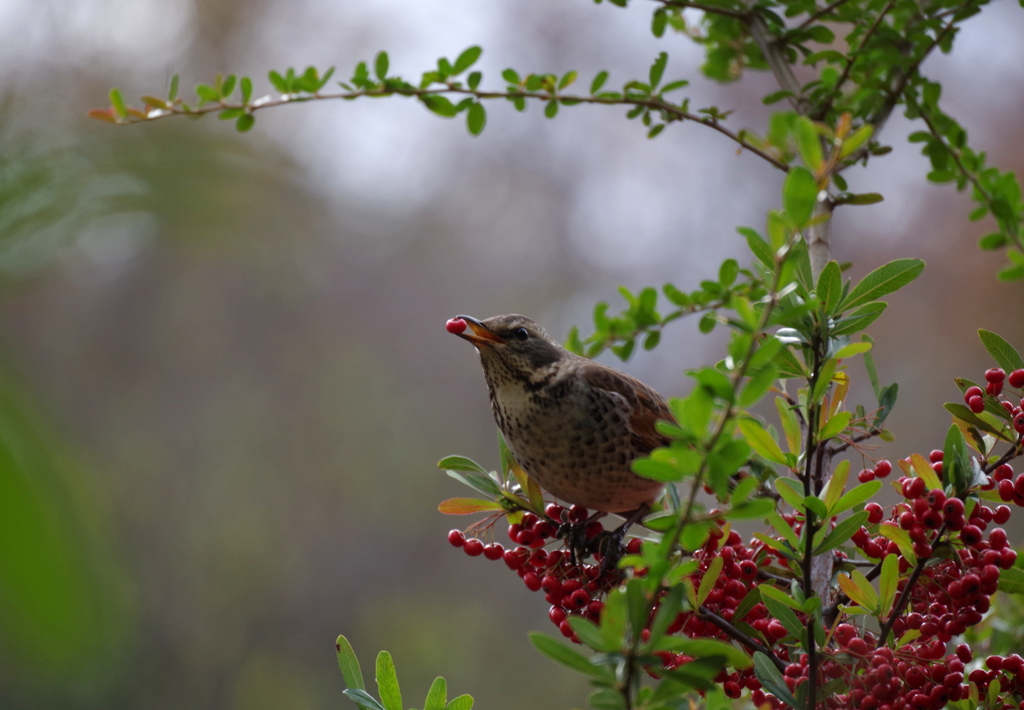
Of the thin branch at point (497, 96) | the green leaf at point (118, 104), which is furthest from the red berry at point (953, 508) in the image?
the green leaf at point (118, 104)

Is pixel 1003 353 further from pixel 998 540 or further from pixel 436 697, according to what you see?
pixel 436 697

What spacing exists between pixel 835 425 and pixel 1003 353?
20 centimetres

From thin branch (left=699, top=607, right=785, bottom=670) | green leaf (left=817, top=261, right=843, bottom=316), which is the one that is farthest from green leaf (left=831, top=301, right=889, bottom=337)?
thin branch (left=699, top=607, right=785, bottom=670)

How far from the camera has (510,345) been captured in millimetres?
1156

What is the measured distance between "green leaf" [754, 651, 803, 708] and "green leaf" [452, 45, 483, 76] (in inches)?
28.5

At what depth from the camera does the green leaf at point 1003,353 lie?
0.60 metres

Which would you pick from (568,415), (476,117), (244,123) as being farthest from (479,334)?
(244,123)

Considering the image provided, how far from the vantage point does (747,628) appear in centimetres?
61

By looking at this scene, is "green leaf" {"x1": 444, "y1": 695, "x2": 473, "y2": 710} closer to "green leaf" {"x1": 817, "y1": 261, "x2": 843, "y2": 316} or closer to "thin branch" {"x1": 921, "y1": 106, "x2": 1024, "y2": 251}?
"green leaf" {"x1": 817, "y1": 261, "x2": 843, "y2": 316}

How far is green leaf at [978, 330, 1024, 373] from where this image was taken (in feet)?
1.98

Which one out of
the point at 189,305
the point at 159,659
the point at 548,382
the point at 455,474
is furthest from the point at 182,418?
the point at 455,474

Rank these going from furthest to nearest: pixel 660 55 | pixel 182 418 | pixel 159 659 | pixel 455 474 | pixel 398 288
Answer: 1. pixel 398 288
2. pixel 182 418
3. pixel 159 659
4. pixel 660 55
5. pixel 455 474

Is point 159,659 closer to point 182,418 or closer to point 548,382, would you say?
point 182,418

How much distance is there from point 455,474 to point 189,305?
375 cm
